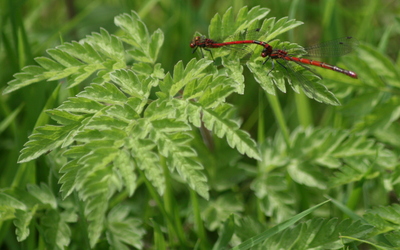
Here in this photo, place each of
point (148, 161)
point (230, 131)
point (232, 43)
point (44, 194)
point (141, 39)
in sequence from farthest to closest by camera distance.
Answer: point (44, 194)
point (141, 39)
point (232, 43)
point (230, 131)
point (148, 161)

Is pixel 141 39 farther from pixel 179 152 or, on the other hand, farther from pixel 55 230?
pixel 55 230

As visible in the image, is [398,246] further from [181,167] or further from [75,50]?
[75,50]

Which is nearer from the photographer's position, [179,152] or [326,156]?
[179,152]

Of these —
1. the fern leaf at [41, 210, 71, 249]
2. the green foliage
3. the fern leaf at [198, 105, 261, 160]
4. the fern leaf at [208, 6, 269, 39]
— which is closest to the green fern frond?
the green foliage

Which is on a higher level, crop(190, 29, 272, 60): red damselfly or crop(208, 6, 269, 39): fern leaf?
crop(208, 6, 269, 39): fern leaf

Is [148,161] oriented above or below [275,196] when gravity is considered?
above

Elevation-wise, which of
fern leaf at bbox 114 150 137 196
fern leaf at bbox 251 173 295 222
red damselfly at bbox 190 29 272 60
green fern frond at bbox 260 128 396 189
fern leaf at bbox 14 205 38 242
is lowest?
fern leaf at bbox 251 173 295 222

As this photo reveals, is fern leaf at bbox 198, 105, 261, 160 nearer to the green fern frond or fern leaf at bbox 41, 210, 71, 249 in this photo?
the green fern frond

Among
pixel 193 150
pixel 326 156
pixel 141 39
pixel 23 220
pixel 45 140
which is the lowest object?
pixel 326 156

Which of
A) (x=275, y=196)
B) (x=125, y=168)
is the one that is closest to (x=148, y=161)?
(x=125, y=168)
